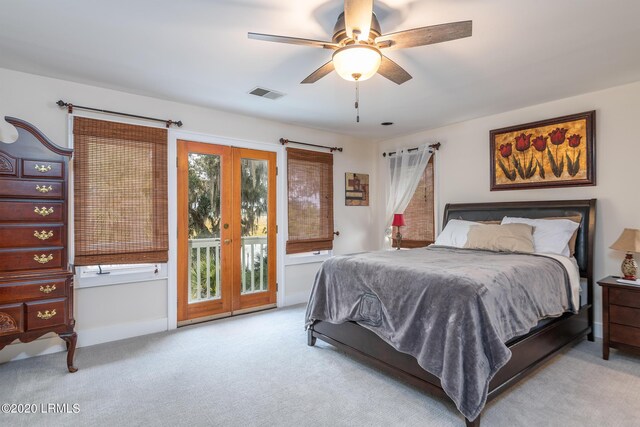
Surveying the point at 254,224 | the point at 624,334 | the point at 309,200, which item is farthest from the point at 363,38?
the point at 624,334

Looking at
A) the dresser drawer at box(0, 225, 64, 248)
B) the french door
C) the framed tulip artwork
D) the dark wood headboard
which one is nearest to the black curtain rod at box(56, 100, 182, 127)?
the french door

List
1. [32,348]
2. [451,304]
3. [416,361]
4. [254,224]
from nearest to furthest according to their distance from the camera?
[451,304]
[416,361]
[32,348]
[254,224]

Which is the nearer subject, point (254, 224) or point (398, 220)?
point (254, 224)

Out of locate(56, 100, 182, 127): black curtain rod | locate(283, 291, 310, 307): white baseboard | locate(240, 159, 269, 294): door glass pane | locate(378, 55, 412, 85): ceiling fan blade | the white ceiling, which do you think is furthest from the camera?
locate(283, 291, 310, 307): white baseboard

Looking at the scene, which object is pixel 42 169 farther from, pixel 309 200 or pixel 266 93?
pixel 309 200

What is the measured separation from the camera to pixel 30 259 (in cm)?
261

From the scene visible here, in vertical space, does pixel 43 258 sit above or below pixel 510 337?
above

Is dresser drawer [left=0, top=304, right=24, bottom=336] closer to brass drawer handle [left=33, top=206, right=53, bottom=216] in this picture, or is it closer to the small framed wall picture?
brass drawer handle [left=33, top=206, right=53, bottom=216]

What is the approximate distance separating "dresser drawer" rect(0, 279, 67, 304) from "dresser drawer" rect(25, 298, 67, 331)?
5cm

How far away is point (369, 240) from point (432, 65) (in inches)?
132

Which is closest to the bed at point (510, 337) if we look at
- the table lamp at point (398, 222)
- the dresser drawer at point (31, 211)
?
the table lamp at point (398, 222)

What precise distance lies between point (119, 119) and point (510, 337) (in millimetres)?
3923

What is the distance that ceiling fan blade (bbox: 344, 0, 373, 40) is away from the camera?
67.2 inches

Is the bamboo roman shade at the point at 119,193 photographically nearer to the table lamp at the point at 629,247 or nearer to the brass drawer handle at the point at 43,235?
the brass drawer handle at the point at 43,235
